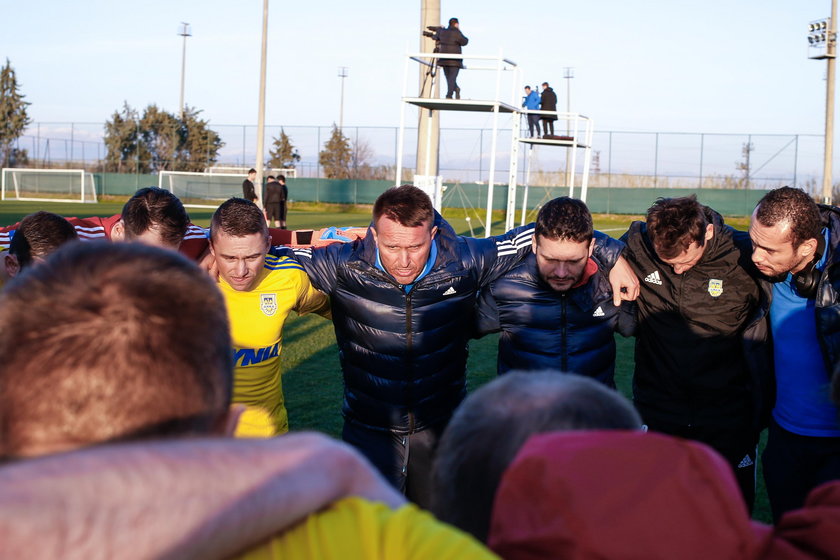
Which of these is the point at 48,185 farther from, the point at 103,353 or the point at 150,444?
the point at 150,444

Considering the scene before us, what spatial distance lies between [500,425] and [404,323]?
2628mm

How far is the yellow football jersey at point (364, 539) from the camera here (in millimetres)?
983

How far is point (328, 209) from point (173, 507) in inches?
1653

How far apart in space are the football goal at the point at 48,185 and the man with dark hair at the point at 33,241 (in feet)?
136

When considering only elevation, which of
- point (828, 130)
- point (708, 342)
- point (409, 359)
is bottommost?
point (409, 359)

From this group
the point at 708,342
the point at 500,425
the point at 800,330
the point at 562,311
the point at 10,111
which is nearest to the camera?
the point at 500,425

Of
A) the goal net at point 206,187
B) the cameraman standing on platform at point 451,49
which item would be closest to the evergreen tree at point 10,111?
the goal net at point 206,187

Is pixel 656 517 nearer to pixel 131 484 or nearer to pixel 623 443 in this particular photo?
pixel 623 443

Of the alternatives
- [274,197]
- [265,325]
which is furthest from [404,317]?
[274,197]

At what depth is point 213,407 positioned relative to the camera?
102 centimetres

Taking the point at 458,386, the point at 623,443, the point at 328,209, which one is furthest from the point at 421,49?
the point at 328,209

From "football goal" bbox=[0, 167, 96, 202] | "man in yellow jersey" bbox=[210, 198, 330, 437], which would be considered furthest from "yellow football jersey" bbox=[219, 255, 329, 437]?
"football goal" bbox=[0, 167, 96, 202]

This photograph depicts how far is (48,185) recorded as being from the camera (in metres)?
43.3

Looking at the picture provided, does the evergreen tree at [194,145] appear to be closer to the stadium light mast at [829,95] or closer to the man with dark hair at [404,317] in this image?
the stadium light mast at [829,95]
